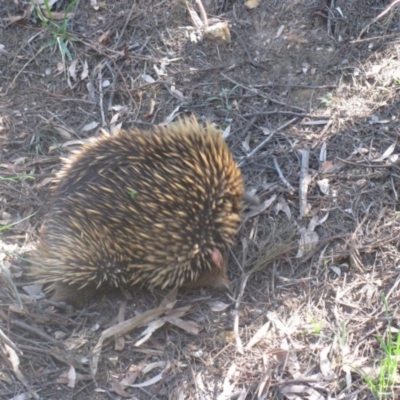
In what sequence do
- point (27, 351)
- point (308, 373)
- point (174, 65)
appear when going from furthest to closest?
point (174, 65) < point (27, 351) < point (308, 373)

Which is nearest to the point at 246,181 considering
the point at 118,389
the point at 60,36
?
the point at 118,389

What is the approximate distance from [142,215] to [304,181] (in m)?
0.99

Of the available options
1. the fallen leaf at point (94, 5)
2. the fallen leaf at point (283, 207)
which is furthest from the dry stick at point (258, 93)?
the fallen leaf at point (94, 5)

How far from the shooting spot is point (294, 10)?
450cm

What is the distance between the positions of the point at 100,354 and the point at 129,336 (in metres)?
0.17

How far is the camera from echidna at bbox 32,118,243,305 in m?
3.25

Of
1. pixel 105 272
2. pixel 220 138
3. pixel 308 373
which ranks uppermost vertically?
pixel 220 138

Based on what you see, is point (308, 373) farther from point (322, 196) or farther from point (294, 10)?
point (294, 10)

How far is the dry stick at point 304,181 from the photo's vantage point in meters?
3.63

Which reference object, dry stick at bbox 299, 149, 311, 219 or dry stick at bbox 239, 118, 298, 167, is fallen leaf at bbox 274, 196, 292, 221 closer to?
dry stick at bbox 299, 149, 311, 219

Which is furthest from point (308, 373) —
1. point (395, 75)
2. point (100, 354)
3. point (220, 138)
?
point (395, 75)

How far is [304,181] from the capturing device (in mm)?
3727

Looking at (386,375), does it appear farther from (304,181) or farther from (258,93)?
(258,93)

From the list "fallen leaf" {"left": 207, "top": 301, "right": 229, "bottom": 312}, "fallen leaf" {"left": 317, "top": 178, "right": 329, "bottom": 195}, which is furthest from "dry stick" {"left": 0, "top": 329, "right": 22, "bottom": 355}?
"fallen leaf" {"left": 317, "top": 178, "right": 329, "bottom": 195}
